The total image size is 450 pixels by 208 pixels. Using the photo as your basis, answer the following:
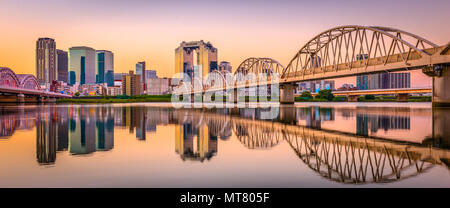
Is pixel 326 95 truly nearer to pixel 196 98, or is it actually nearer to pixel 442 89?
pixel 196 98

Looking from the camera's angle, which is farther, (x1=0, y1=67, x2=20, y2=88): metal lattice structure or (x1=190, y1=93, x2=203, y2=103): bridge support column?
(x1=190, y1=93, x2=203, y2=103): bridge support column

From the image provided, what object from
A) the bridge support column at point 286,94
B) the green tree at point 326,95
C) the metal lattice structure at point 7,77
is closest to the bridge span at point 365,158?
the bridge support column at point 286,94

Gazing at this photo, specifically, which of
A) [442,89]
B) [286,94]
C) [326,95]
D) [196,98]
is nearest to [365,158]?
[442,89]

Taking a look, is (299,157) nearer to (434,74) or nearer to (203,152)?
(203,152)

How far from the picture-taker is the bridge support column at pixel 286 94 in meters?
82.6

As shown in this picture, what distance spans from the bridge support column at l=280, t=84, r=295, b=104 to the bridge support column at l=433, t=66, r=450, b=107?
144 ft

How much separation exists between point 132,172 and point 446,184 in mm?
6776

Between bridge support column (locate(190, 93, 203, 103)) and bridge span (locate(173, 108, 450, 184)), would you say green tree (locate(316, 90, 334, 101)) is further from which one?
bridge span (locate(173, 108, 450, 184))

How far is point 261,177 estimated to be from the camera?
7125 mm

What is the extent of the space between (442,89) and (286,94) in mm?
46141

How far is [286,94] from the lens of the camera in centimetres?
8344

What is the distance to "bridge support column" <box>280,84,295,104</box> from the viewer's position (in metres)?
82.6

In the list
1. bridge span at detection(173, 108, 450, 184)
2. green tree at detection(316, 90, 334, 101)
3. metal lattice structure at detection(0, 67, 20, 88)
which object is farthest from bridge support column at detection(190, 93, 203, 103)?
bridge span at detection(173, 108, 450, 184)
